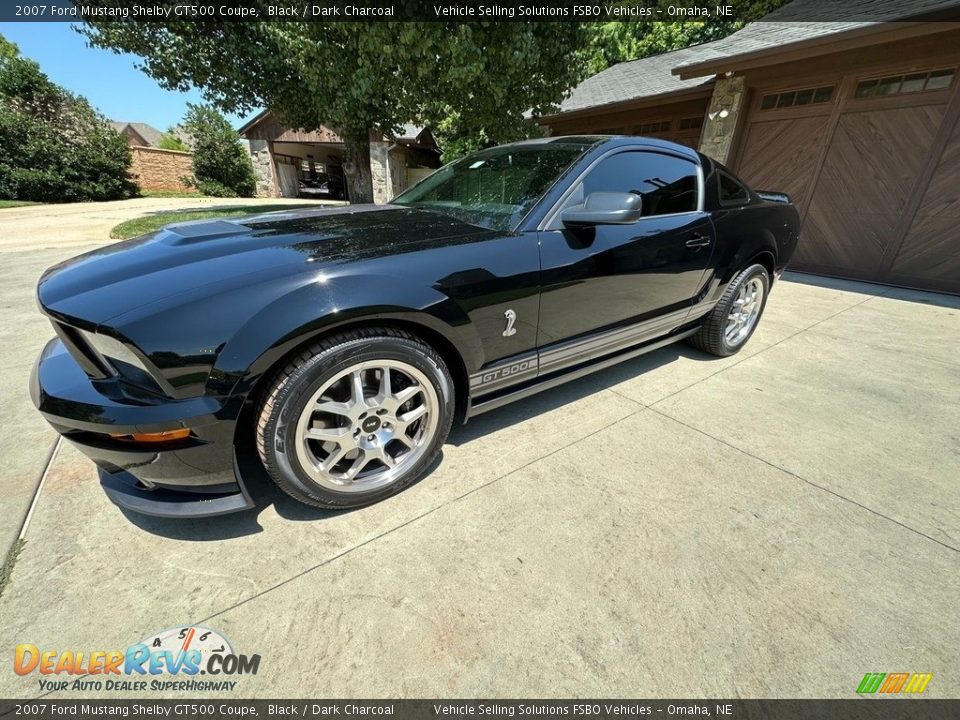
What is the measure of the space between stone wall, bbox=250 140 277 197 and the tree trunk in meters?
13.3

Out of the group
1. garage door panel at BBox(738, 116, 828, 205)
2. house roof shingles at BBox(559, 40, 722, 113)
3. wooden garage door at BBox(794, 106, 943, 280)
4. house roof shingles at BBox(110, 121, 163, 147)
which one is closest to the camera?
wooden garage door at BBox(794, 106, 943, 280)

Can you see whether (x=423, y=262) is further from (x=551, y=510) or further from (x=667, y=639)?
(x=667, y=639)

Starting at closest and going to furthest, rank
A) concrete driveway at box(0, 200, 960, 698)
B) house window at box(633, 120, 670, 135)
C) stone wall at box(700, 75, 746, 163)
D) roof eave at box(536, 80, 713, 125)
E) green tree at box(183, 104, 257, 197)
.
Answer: concrete driveway at box(0, 200, 960, 698), stone wall at box(700, 75, 746, 163), roof eave at box(536, 80, 713, 125), house window at box(633, 120, 670, 135), green tree at box(183, 104, 257, 197)

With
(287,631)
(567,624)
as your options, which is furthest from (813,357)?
(287,631)

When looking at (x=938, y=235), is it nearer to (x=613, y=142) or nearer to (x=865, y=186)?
(x=865, y=186)

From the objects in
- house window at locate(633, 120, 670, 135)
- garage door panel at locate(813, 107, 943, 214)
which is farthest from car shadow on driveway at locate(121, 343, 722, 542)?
house window at locate(633, 120, 670, 135)

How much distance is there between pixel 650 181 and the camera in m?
2.54

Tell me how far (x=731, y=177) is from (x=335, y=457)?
3.36 m

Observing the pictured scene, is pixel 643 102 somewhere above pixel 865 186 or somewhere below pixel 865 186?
above

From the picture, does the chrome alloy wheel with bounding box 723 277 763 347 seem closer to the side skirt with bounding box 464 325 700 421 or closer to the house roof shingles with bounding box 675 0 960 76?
the side skirt with bounding box 464 325 700 421

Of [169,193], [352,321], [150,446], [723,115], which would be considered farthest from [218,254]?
[169,193]

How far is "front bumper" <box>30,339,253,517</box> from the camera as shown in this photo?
4.33 feet

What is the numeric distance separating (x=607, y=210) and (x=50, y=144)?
24.9m

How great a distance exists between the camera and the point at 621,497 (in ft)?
6.19
